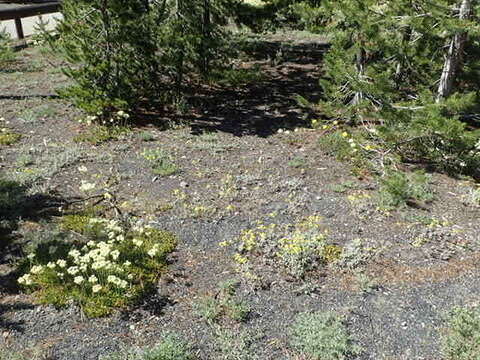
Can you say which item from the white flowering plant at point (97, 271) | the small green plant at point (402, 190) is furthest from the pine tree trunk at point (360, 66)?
the white flowering plant at point (97, 271)

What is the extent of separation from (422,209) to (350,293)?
9.30 feet

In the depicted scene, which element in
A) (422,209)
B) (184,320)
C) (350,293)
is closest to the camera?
(184,320)

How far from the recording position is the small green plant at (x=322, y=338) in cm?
476

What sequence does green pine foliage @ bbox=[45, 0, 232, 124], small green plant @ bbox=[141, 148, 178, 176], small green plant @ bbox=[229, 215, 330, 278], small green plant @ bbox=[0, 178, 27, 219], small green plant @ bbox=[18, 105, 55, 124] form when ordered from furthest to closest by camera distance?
small green plant @ bbox=[18, 105, 55, 124], green pine foliage @ bbox=[45, 0, 232, 124], small green plant @ bbox=[141, 148, 178, 176], small green plant @ bbox=[0, 178, 27, 219], small green plant @ bbox=[229, 215, 330, 278]

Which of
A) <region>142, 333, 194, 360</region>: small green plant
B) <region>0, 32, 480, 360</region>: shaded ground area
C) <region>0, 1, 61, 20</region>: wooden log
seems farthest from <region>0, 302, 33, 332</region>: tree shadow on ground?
<region>0, 1, 61, 20</region>: wooden log

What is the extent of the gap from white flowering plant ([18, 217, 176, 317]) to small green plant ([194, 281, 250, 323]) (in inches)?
33.3

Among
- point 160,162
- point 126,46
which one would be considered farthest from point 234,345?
point 126,46

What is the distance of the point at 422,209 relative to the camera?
7660mm

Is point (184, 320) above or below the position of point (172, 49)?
below

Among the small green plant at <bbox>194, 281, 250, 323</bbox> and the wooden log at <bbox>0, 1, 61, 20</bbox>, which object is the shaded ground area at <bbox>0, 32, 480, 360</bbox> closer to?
the small green plant at <bbox>194, 281, 250, 323</bbox>

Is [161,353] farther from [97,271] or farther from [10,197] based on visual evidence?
[10,197]

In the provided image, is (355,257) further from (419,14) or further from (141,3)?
(141,3)

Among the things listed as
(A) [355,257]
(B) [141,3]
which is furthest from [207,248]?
(B) [141,3]

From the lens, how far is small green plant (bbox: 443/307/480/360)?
15.4 ft
